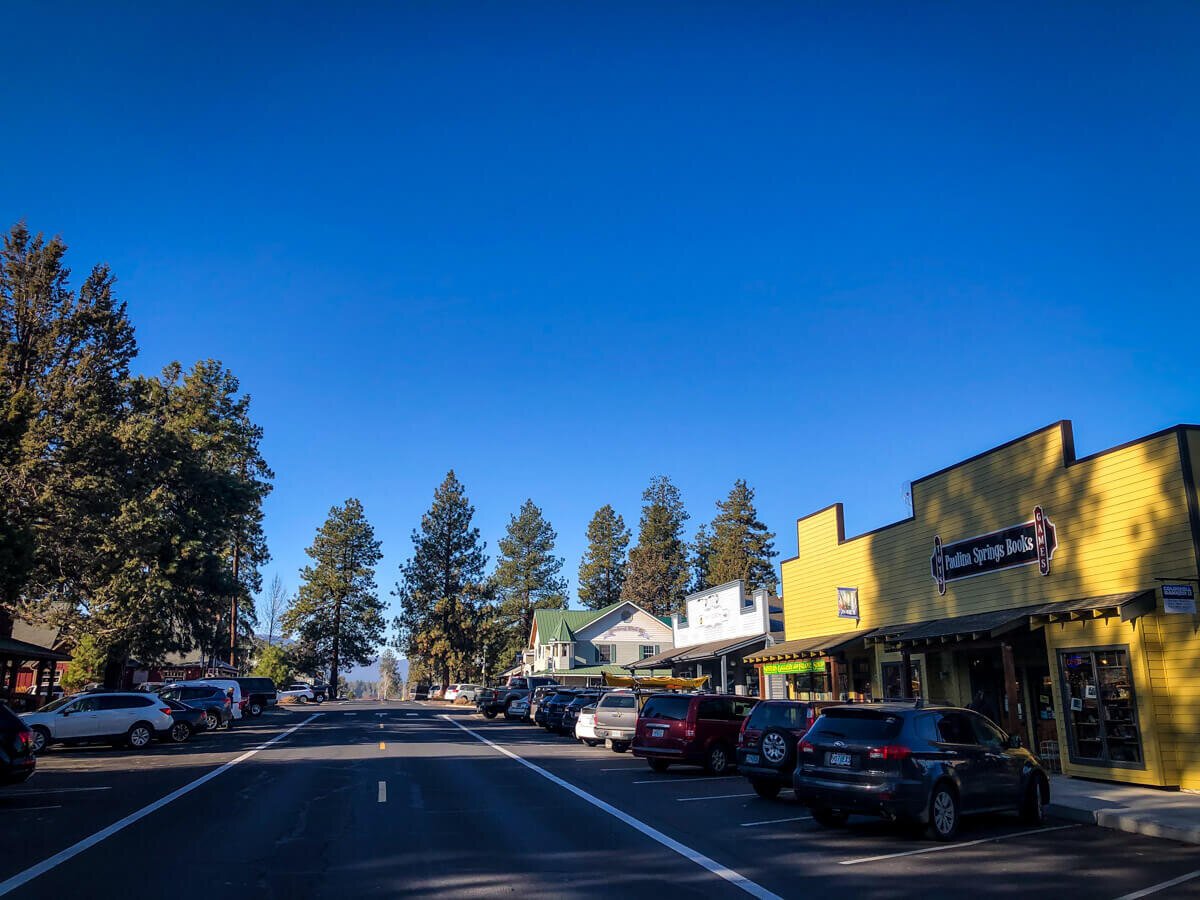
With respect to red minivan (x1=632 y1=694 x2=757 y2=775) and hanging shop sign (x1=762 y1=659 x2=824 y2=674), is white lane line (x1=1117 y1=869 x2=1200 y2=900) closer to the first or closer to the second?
red minivan (x1=632 y1=694 x2=757 y2=775)

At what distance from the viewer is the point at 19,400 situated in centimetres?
2006

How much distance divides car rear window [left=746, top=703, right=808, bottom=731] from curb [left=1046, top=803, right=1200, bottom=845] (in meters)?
4.11

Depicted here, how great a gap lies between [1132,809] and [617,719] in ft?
48.0

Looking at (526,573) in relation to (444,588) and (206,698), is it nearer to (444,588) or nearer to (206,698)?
(444,588)

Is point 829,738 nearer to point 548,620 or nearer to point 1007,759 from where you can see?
point 1007,759

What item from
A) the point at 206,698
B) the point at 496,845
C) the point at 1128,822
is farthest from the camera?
the point at 206,698

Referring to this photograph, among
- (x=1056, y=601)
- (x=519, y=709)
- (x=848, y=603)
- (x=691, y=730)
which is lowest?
(x=519, y=709)

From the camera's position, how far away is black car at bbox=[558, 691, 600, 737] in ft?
105

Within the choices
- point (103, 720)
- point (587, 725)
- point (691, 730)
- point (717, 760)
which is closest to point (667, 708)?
point (691, 730)

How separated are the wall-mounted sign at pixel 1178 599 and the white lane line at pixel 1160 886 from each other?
20.5 ft

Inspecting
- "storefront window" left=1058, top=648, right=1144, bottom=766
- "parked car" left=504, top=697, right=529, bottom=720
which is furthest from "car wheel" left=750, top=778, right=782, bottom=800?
"parked car" left=504, top=697, right=529, bottom=720

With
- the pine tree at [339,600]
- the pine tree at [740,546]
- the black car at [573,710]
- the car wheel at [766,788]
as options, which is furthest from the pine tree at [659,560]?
the car wheel at [766,788]

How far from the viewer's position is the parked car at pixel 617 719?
25.3 metres

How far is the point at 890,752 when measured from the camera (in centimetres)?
1089
